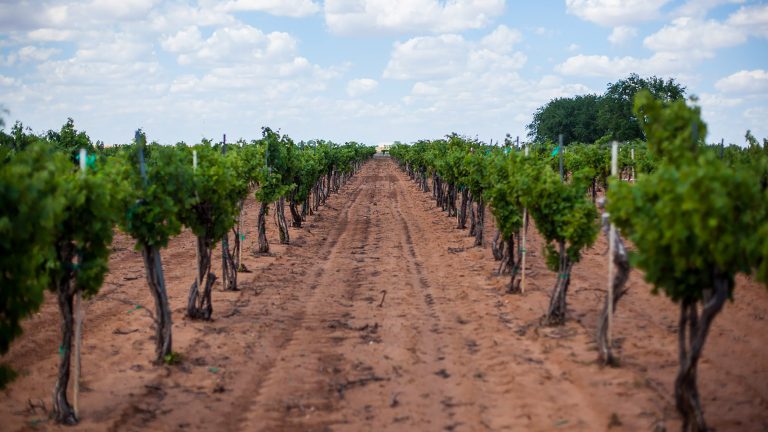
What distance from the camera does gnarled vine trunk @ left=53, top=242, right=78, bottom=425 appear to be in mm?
7863

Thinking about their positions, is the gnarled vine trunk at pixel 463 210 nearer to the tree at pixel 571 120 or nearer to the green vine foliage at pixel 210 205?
the green vine foliage at pixel 210 205

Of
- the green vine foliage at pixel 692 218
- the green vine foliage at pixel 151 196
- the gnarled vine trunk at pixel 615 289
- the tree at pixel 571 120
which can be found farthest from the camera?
the tree at pixel 571 120

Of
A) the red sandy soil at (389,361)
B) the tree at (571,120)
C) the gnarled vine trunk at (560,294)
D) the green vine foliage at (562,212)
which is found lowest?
the red sandy soil at (389,361)

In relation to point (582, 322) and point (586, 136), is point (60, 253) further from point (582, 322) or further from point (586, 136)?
point (586, 136)

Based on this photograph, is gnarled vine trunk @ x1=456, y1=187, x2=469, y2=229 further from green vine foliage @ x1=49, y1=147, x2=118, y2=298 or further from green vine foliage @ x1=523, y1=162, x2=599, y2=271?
green vine foliage @ x1=49, y1=147, x2=118, y2=298

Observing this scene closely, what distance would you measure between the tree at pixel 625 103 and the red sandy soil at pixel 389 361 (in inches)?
2265

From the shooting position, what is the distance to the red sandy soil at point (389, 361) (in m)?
8.12

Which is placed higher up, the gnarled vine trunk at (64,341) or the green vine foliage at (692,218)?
the green vine foliage at (692,218)

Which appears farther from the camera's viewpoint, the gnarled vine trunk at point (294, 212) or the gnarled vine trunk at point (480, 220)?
the gnarled vine trunk at point (294, 212)

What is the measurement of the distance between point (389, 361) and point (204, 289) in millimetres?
3996

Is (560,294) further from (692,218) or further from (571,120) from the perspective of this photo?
(571,120)

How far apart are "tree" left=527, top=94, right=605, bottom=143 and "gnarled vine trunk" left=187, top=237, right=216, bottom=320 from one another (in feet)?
239

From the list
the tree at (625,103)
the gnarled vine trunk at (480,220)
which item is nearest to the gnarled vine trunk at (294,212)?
the gnarled vine trunk at (480,220)

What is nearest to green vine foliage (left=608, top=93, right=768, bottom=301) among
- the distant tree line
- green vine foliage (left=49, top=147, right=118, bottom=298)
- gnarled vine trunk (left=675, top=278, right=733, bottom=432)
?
gnarled vine trunk (left=675, top=278, right=733, bottom=432)
